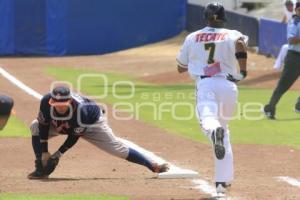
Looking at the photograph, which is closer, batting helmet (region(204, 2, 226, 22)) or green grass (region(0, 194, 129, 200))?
green grass (region(0, 194, 129, 200))

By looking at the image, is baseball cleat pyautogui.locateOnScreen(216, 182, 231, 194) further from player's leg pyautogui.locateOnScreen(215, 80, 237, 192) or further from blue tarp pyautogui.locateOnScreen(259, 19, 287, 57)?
blue tarp pyautogui.locateOnScreen(259, 19, 287, 57)

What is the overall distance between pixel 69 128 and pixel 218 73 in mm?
1929

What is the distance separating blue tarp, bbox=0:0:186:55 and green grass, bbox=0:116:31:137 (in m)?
20.9

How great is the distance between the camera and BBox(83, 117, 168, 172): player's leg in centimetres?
908

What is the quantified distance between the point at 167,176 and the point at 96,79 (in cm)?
1528

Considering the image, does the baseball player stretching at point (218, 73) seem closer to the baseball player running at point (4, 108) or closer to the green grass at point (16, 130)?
the baseball player running at point (4, 108)

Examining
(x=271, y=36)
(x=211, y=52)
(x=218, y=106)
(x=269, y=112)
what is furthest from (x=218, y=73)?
(x=271, y=36)

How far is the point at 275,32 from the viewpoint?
2714 centimetres

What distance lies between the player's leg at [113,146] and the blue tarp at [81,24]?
86.3ft

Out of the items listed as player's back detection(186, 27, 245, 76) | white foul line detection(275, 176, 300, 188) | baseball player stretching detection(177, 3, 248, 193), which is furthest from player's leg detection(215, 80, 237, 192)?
white foul line detection(275, 176, 300, 188)

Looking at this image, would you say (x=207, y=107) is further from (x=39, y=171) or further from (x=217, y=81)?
(x=39, y=171)

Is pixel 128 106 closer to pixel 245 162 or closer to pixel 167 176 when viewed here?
pixel 245 162

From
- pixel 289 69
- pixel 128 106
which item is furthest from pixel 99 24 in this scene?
pixel 289 69

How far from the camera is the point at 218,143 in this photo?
7.48 m
